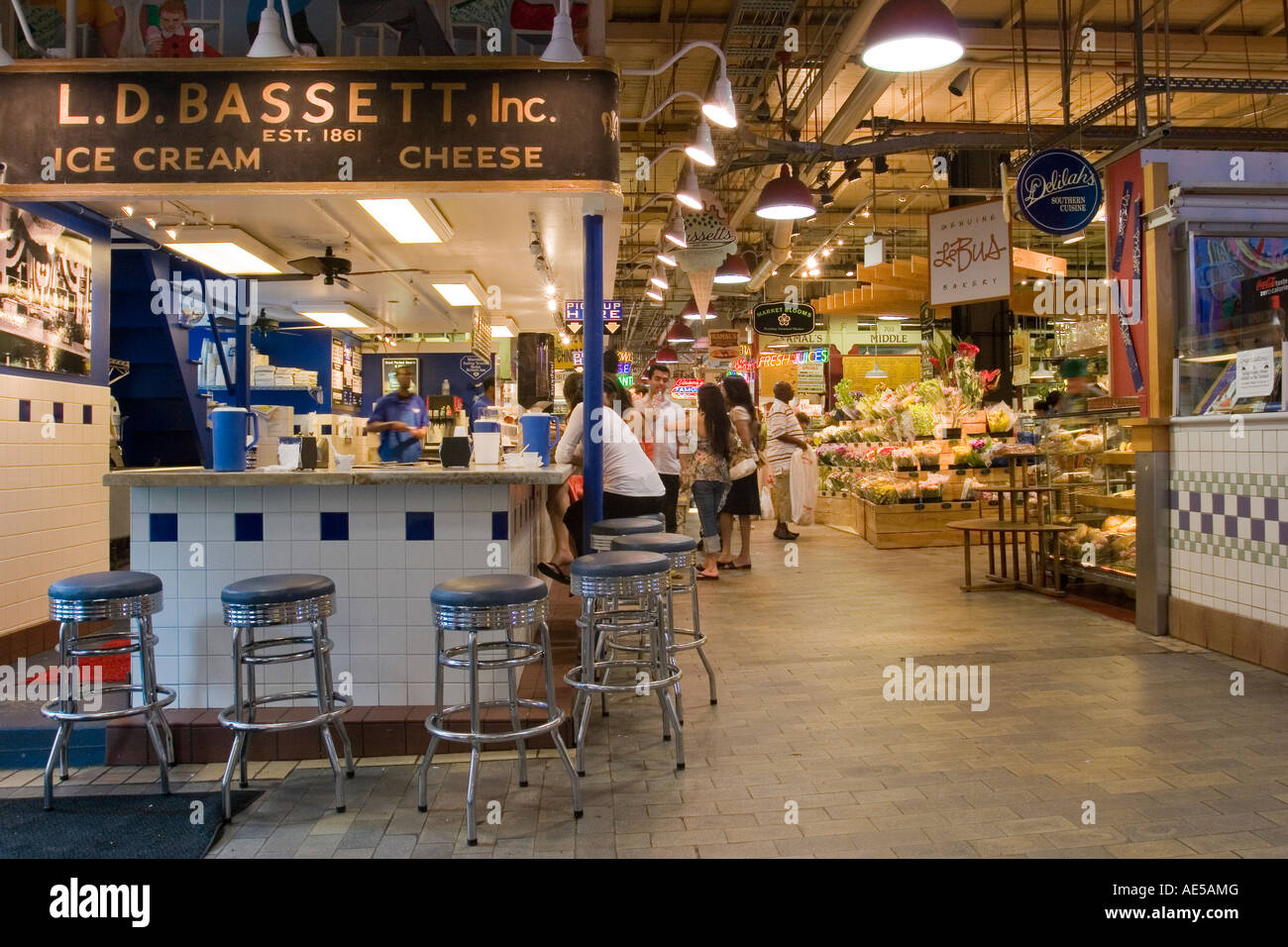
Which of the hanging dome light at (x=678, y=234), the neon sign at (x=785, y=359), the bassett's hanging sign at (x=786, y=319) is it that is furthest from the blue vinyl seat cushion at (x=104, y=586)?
the neon sign at (x=785, y=359)

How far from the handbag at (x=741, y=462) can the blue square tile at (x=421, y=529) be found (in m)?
4.64

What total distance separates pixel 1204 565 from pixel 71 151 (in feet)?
21.0

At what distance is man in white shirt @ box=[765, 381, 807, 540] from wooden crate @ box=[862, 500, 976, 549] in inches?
40.9

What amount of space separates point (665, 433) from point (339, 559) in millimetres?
4079

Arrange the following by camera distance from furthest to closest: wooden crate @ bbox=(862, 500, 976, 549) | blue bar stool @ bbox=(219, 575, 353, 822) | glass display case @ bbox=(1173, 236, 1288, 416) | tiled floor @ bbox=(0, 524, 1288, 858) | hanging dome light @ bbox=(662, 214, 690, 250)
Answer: wooden crate @ bbox=(862, 500, 976, 549) < hanging dome light @ bbox=(662, 214, 690, 250) < glass display case @ bbox=(1173, 236, 1288, 416) < blue bar stool @ bbox=(219, 575, 353, 822) < tiled floor @ bbox=(0, 524, 1288, 858)

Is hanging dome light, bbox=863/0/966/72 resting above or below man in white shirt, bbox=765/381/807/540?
above

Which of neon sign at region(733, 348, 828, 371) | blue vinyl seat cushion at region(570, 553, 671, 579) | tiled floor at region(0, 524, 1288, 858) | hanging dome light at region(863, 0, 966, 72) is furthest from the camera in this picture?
neon sign at region(733, 348, 828, 371)

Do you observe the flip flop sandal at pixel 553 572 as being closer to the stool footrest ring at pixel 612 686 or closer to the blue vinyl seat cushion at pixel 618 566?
the stool footrest ring at pixel 612 686

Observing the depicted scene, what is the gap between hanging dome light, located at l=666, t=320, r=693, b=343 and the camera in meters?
22.5

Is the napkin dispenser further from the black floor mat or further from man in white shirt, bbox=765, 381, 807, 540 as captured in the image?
man in white shirt, bbox=765, 381, 807, 540

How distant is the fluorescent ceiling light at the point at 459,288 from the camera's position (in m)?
8.23

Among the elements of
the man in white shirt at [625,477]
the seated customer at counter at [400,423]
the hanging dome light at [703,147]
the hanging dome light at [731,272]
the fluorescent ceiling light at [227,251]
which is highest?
the hanging dome light at [731,272]

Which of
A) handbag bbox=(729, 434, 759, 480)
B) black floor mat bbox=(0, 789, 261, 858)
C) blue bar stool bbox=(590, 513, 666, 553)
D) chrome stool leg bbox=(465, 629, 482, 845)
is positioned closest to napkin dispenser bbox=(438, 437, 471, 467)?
blue bar stool bbox=(590, 513, 666, 553)
